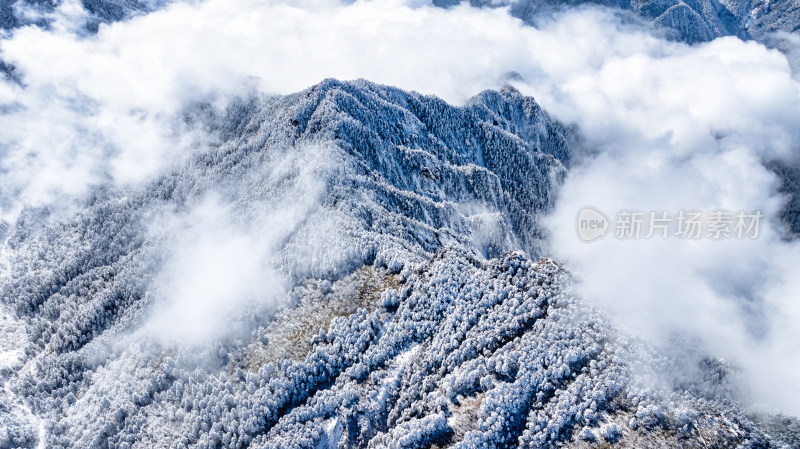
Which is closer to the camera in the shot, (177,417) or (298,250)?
(177,417)

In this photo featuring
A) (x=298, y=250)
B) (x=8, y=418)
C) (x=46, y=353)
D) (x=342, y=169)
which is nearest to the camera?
(x=8, y=418)

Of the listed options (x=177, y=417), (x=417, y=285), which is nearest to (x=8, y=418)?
(x=177, y=417)

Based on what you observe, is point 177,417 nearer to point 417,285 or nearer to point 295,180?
point 417,285

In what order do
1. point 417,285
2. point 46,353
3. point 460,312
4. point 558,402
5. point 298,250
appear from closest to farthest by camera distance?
1. point 558,402
2. point 460,312
3. point 417,285
4. point 298,250
5. point 46,353

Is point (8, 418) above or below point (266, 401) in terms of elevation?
below

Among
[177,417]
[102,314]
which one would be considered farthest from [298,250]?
[102,314]

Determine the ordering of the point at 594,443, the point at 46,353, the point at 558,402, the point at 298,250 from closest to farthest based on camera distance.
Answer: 1. the point at 594,443
2. the point at 558,402
3. the point at 298,250
4. the point at 46,353

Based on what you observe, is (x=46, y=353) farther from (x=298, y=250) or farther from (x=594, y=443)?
(x=594, y=443)

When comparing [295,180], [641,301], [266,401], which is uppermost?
[641,301]

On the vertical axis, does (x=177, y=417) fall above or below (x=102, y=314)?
above
